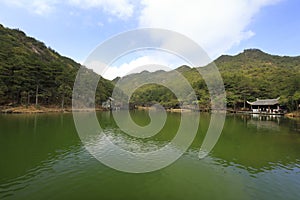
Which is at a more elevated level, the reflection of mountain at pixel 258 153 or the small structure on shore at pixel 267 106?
the small structure on shore at pixel 267 106

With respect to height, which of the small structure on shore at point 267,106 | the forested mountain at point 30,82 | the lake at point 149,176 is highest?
the forested mountain at point 30,82

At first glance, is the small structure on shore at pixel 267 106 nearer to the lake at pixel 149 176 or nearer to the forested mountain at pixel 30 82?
the lake at pixel 149 176

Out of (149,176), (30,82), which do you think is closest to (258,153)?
(149,176)

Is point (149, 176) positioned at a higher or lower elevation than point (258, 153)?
lower

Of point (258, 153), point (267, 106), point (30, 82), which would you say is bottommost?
point (258, 153)

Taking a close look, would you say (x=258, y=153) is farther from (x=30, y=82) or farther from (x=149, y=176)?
(x=30, y=82)

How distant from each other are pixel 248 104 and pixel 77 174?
173 feet

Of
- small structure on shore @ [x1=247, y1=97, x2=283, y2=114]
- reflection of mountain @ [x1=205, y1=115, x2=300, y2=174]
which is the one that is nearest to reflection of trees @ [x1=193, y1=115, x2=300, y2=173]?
reflection of mountain @ [x1=205, y1=115, x2=300, y2=174]

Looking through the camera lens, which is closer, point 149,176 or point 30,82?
point 149,176

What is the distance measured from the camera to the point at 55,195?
6.47 metres

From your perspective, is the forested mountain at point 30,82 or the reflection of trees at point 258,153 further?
the forested mountain at point 30,82

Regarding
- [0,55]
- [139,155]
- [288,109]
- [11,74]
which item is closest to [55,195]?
[139,155]

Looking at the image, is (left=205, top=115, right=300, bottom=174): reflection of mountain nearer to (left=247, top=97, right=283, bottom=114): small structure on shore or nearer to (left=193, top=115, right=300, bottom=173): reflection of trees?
(left=193, top=115, right=300, bottom=173): reflection of trees

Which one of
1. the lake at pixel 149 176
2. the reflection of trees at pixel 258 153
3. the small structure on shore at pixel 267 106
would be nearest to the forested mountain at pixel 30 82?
the lake at pixel 149 176
